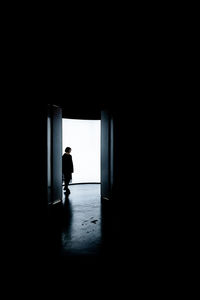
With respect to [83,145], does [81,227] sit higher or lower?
lower

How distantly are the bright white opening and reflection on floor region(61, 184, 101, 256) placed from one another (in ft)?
10.2

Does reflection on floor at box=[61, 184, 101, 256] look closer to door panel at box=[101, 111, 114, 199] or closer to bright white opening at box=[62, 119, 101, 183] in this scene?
door panel at box=[101, 111, 114, 199]

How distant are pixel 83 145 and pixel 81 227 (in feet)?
19.0

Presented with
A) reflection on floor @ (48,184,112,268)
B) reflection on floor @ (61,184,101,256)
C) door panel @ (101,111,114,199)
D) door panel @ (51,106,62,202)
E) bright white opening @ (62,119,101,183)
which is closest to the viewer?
reflection on floor @ (48,184,112,268)

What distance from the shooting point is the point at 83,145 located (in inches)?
384

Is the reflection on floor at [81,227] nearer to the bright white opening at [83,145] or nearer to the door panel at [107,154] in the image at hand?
the door panel at [107,154]

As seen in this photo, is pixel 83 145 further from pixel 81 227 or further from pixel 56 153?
pixel 81 227

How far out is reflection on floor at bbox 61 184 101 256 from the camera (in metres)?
3.33

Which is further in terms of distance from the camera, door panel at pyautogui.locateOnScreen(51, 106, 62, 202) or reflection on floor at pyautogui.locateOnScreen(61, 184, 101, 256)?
door panel at pyautogui.locateOnScreen(51, 106, 62, 202)

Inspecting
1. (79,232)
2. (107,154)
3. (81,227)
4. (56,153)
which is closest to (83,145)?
(107,154)

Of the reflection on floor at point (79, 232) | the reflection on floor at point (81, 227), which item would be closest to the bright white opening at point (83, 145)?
the reflection on floor at point (81, 227)

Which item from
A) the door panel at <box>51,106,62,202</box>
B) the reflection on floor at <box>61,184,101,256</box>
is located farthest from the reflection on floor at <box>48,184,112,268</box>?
the door panel at <box>51,106,62,202</box>

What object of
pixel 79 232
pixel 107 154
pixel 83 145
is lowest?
pixel 79 232

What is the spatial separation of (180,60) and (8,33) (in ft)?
12.9
